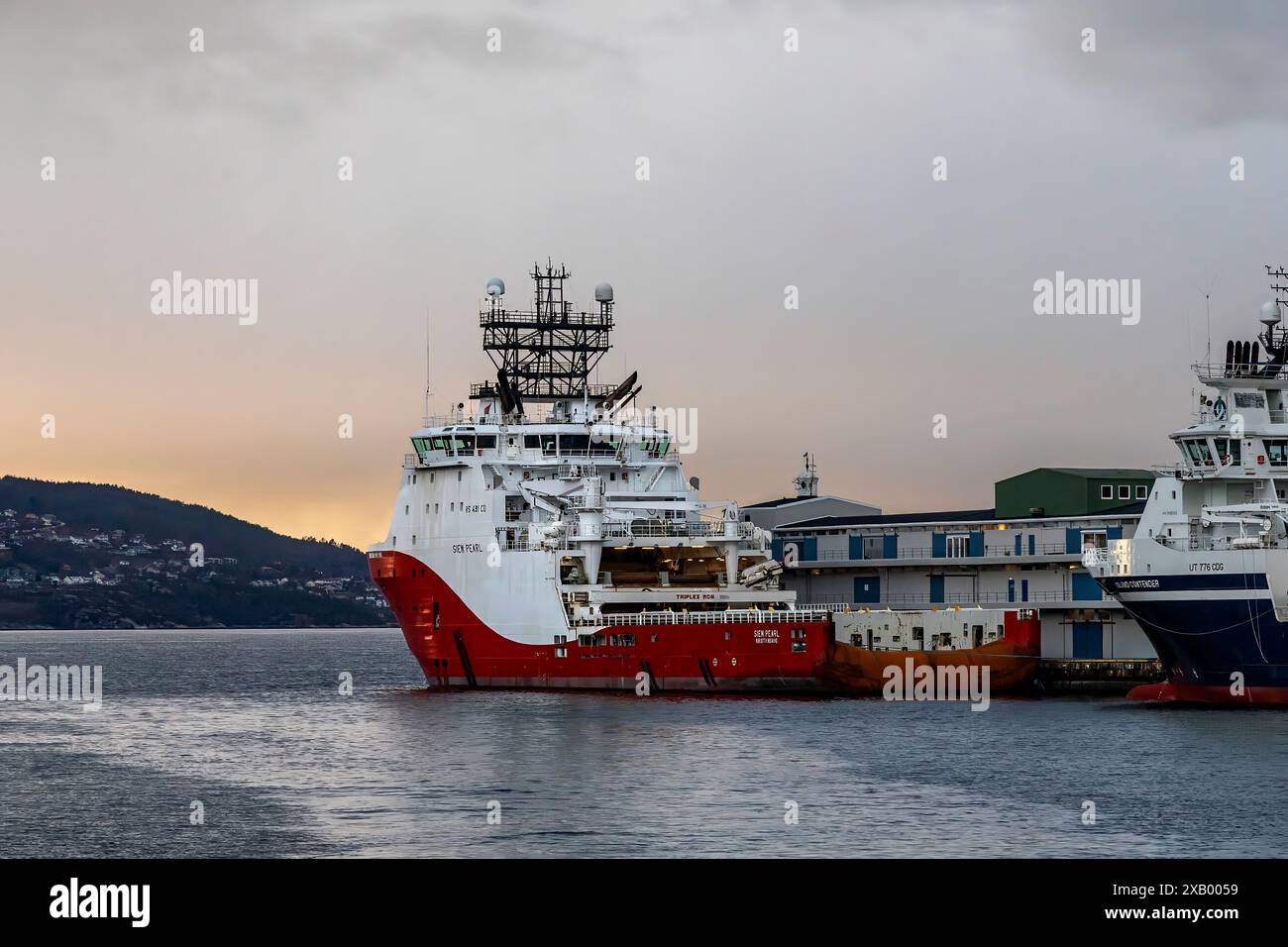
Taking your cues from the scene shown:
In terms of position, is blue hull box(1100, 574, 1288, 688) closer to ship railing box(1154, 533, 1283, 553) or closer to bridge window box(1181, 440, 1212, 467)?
ship railing box(1154, 533, 1283, 553)

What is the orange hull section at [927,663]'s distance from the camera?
2244 inches

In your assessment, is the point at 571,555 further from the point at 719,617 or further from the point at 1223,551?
the point at 1223,551

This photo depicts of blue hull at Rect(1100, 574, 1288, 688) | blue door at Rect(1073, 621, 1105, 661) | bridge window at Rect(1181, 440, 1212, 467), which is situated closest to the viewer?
blue hull at Rect(1100, 574, 1288, 688)

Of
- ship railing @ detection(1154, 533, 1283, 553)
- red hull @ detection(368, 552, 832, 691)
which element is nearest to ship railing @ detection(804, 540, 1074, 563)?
ship railing @ detection(1154, 533, 1283, 553)

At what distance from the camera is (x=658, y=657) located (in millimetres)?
57750

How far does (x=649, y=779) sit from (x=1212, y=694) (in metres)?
19.9

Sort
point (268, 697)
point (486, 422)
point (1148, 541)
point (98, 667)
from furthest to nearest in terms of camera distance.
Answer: point (98, 667) → point (268, 697) → point (486, 422) → point (1148, 541)

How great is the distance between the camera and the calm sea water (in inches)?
1207

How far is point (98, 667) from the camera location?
343 feet

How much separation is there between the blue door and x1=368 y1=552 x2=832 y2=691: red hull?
374 inches
